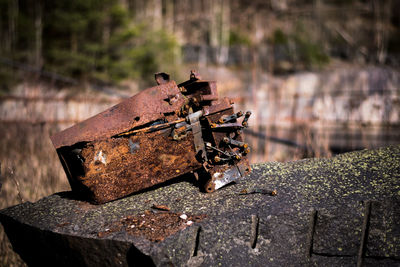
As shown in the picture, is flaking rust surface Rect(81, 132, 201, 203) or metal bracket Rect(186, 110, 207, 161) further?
metal bracket Rect(186, 110, 207, 161)

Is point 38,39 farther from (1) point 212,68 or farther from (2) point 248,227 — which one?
(2) point 248,227

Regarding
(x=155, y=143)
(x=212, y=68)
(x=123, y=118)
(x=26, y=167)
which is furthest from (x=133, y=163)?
(x=212, y=68)

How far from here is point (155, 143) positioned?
2.23 meters

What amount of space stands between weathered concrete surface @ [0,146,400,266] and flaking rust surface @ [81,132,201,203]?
7.1 inches

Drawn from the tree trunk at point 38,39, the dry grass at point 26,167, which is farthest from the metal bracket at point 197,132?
the tree trunk at point 38,39

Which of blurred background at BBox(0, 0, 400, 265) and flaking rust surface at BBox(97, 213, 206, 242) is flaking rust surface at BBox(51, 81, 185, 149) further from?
blurred background at BBox(0, 0, 400, 265)

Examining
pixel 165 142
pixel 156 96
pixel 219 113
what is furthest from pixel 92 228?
pixel 219 113

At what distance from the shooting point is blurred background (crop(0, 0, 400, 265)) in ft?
16.8

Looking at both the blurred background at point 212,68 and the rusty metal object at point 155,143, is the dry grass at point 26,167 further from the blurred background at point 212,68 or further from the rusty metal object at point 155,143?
the rusty metal object at point 155,143

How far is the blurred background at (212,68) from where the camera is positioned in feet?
16.8

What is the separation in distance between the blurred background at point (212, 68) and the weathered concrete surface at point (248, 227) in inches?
42.5

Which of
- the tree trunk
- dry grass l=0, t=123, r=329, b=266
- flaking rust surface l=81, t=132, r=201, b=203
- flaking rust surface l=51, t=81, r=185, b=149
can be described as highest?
the tree trunk

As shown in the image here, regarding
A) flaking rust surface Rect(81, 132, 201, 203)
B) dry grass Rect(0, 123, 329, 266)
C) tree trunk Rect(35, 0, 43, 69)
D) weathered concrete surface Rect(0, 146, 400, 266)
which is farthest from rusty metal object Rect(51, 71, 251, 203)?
tree trunk Rect(35, 0, 43, 69)

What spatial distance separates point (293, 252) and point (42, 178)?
3260 mm
